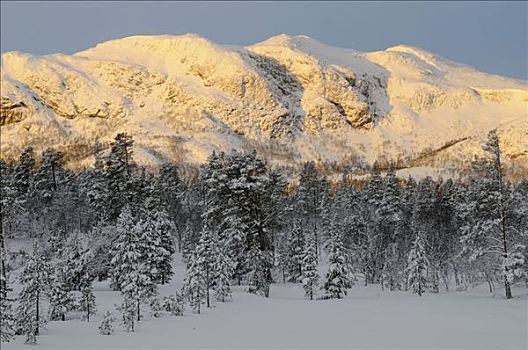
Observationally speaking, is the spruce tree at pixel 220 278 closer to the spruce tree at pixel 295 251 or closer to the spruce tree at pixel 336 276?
the spruce tree at pixel 336 276

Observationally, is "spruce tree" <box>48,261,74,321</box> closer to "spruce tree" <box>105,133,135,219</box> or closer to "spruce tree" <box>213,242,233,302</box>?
"spruce tree" <box>213,242,233,302</box>

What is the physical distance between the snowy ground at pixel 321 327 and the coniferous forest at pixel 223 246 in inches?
38.3

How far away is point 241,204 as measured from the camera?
38000 mm

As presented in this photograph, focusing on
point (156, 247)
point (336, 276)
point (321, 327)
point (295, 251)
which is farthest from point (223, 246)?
point (321, 327)

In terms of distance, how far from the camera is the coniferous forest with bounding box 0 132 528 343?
23672mm

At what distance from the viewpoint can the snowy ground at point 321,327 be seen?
16.7 metres

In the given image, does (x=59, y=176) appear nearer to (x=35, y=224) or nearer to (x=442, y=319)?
(x=35, y=224)

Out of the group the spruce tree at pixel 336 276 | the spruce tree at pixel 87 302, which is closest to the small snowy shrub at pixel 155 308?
the spruce tree at pixel 87 302

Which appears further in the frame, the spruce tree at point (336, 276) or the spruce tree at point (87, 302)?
the spruce tree at point (336, 276)

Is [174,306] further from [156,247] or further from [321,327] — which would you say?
[156,247]

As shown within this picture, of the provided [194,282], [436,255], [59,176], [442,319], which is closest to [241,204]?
[194,282]

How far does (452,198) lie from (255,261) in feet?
139

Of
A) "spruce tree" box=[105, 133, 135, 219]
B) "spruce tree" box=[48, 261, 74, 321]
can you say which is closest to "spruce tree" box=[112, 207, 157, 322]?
"spruce tree" box=[48, 261, 74, 321]

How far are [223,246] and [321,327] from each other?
16.6 m
